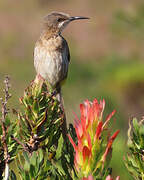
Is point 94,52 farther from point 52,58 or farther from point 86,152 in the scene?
point 86,152

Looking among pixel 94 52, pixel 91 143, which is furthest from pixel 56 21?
pixel 94 52

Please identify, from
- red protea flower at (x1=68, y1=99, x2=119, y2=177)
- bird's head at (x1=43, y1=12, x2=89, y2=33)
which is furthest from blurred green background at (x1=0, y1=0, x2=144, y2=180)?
red protea flower at (x1=68, y1=99, x2=119, y2=177)

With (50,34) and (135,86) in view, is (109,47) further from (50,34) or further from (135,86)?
(50,34)

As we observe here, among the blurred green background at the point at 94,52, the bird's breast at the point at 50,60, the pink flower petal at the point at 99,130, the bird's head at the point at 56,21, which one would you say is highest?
the blurred green background at the point at 94,52

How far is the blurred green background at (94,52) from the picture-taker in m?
6.45

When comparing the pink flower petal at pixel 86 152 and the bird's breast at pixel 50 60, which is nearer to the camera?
the pink flower petal at pixel 86 152

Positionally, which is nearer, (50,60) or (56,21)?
(50,60)

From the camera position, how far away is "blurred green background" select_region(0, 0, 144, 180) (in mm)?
6449

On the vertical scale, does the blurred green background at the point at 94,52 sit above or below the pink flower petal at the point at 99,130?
above

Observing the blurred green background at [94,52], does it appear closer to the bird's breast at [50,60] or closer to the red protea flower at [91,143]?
the bird's breast at [50,60]

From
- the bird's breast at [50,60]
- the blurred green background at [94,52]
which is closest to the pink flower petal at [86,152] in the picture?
the blurred green background at [94,52]

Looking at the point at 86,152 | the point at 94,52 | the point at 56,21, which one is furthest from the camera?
the point at 94,52

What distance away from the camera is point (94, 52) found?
20.0 m

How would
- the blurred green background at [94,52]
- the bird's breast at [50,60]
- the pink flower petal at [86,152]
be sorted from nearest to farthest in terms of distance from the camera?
the pink flower petal at [86,152], the bird's breast at [50,60], the blurred green background at [94,52]
